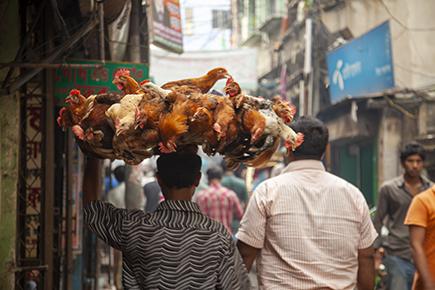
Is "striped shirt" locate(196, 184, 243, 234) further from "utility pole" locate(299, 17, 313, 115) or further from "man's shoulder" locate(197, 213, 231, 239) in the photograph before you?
"utility pole" locate(299, 17, 313, 115)

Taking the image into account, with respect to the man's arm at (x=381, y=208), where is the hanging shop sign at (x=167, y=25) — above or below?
above

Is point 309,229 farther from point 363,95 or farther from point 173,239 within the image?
point 363,95

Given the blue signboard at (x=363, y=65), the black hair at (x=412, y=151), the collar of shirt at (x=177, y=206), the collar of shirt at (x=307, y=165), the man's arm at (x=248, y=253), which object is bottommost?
the man's arm at (x=248, y=253)

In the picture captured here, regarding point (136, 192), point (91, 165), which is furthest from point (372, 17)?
point (91, 165)

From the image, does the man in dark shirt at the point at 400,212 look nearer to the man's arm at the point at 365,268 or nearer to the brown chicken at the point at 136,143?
the man's arm at the point at 365,268

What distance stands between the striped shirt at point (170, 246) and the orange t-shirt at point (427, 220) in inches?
76.5

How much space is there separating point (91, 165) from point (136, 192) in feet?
19.6

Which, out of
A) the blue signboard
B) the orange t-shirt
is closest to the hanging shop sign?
the blue signboard

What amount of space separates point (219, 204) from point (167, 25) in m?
3.37

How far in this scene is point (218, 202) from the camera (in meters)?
11.2

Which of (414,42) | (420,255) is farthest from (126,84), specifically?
(414,42)

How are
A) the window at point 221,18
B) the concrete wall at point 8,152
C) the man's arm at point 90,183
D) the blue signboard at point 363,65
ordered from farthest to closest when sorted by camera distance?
1. the window at point 221,18
2. the blue signboard at point 363,65
3. the concrete wall at point 8,152
4. the man's arm at point 90,183

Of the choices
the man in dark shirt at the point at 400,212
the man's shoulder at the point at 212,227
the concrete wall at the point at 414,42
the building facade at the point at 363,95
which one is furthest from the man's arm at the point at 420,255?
the concrete wall at the point at 414,42

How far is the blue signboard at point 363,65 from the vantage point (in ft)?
50.5
